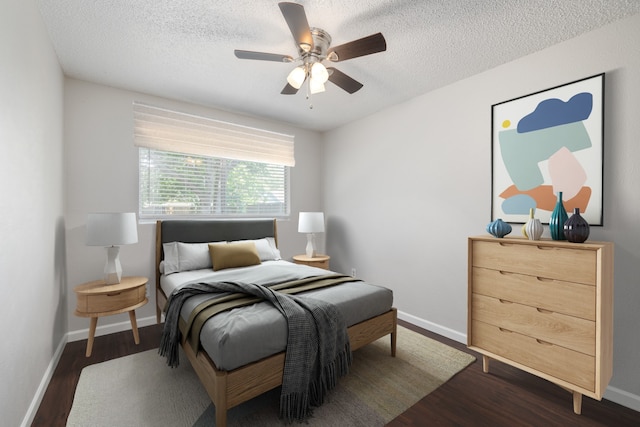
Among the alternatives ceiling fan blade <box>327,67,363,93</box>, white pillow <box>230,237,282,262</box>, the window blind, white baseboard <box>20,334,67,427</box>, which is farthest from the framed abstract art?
white baseboard <box>20,334,67,427</box>

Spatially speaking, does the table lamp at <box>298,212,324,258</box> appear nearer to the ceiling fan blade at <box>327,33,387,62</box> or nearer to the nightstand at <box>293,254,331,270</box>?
the nightstand at <box>293,254,331,270</box>

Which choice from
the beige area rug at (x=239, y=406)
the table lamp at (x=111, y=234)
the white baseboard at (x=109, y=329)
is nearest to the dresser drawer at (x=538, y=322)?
the beige area rug at (x=239, y=406)

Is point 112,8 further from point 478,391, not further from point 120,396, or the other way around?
point 478,391

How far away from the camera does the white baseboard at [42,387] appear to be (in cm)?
160

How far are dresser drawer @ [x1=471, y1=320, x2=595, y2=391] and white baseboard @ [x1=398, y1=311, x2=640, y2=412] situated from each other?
0.45m

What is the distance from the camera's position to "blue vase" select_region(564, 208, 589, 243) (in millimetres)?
1733

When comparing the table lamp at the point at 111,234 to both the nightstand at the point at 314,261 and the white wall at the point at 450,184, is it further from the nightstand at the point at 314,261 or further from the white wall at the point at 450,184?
the white wall at the point at 450,184

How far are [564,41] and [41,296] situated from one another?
4212mm

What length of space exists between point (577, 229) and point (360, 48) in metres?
1.78

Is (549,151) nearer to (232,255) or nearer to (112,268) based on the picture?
(232,255)

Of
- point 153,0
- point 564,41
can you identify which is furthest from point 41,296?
point 564,41

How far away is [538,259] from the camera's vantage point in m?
1.86

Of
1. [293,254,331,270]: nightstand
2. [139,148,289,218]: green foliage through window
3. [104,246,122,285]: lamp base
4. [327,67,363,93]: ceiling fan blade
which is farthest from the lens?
[293,254,331,270]: nightstand

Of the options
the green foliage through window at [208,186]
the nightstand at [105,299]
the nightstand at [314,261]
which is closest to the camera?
the nightstand at [105,299]
